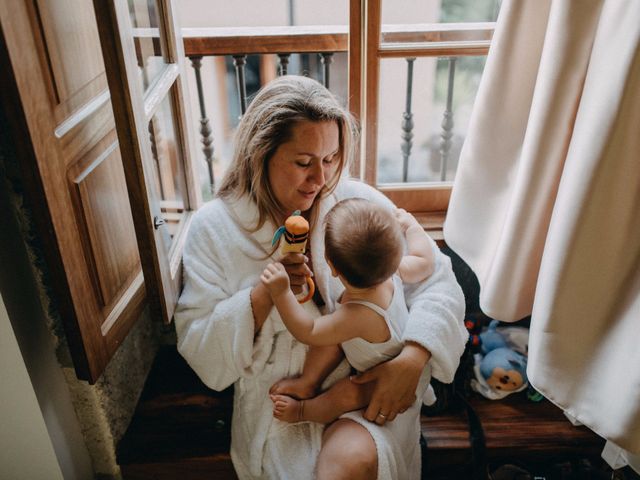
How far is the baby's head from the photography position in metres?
1.19

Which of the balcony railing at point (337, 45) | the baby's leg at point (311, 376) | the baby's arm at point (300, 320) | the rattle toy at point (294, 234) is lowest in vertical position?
the baby's leg at point (311, 376)

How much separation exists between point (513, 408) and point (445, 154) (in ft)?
3.33

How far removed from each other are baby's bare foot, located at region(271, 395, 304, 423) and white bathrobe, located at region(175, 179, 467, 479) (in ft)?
0.12

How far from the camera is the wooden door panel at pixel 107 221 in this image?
1126 mm

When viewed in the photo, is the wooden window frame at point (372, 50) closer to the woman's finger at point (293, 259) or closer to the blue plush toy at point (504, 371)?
the woman's finger at point (293, 259)

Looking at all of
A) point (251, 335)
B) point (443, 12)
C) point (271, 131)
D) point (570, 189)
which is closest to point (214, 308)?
point (251, 335)

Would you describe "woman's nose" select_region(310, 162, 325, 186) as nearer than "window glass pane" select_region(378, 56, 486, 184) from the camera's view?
Yes

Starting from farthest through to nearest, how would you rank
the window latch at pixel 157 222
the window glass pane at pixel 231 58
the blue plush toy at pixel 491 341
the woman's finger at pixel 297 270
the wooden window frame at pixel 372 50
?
the window glass pane at pixel 231 58 → the blue plush toy at pixel 491 341 → the wooden window frame at pixel 372 50 → the woman's finger at pixel 297 270 → the window latch at pixel 157 222

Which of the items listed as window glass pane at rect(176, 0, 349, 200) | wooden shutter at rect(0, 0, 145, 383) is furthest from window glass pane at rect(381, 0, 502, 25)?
window glass pane at rect(176, 0, 349, 200)

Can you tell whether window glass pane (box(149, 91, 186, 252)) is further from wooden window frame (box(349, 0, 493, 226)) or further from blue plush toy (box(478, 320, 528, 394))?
blue plush toy (box(478, 320, 528, 394))

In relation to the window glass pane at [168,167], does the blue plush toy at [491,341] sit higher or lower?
lower

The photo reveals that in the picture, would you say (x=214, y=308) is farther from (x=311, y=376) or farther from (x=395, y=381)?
(x=395, y=381)

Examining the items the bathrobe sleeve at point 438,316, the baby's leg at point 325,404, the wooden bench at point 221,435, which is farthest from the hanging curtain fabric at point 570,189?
the baby's leg at point 325,404

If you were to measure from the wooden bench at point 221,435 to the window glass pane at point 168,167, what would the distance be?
468mm
